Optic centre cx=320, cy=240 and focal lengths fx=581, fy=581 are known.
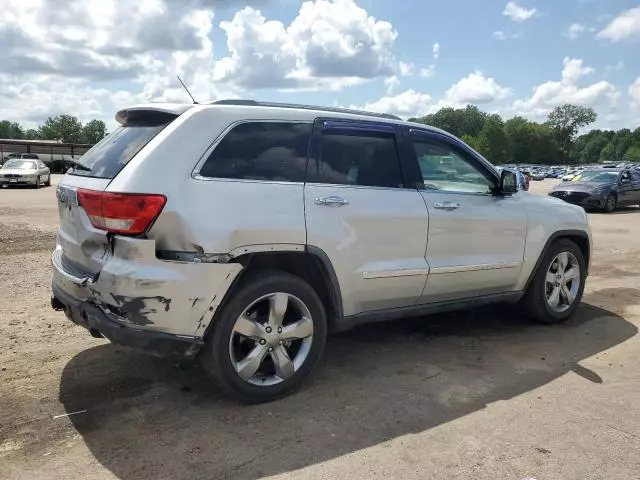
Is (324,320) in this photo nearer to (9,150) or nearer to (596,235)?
(596,235)

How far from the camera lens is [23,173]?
84.3ft

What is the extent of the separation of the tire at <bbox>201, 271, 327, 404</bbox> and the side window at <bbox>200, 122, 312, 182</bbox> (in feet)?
2.13

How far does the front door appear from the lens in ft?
15.1

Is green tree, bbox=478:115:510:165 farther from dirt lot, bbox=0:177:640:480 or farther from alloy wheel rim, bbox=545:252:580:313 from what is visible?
dirt lot, bbox=0:177:640:480

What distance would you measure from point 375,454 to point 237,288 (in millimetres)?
1276

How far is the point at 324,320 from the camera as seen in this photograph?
3973mm

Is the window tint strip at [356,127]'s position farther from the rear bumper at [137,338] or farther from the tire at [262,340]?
the rear bumper at [137,338]

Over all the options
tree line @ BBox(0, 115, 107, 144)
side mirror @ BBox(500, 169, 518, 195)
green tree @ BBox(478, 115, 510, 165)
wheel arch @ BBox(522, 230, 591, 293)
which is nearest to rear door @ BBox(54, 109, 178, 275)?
side mirror @ BBox(500, 169, 518, 195)

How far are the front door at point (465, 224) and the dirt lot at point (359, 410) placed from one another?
1.97 feet

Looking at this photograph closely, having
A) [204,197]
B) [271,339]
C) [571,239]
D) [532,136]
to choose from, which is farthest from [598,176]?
[532,136]

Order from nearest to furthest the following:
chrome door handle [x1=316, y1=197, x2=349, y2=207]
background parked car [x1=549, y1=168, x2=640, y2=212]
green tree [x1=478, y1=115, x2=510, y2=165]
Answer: chrome door handle [x1=316, y1=197, x2=349, y2=207] → background parked car [x1=549, y1=168, x2=640, y2=212] → green tree [x1=478, y1=115, x2=510, y2=165]

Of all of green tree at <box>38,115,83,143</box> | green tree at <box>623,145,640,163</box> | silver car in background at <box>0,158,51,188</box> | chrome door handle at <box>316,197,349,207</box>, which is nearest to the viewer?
chrome door handle at <box>316,197,349,207</box>

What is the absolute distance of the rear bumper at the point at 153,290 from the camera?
333cm

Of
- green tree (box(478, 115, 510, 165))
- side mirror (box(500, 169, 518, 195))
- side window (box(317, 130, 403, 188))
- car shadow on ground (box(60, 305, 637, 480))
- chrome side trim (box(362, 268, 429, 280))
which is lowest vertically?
car shadow on ground (box(60, 305, 637, 480))
